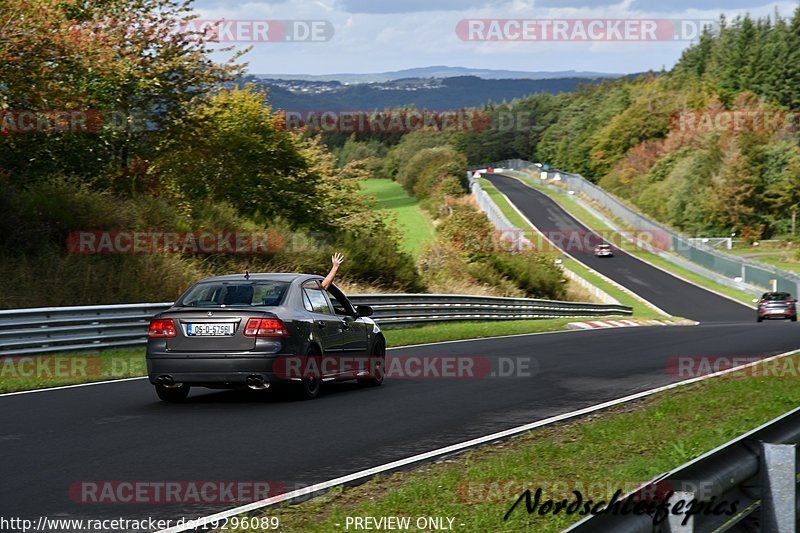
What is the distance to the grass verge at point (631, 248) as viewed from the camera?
6725 centimetres

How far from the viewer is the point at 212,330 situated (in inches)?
478

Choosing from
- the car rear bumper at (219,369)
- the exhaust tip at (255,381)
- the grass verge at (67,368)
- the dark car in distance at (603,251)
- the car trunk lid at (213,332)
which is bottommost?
the dark car in distance at (603,251)

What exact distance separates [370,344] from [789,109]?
128998mm

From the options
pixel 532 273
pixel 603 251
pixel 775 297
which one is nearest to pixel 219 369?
pixel 532 273

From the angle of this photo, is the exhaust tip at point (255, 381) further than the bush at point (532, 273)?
No

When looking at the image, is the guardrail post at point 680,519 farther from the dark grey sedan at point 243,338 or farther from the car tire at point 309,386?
the car tire at point 309,386

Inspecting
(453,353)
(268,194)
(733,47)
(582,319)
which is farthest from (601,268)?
(733,47)

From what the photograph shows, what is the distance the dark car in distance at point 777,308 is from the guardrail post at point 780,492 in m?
45.7

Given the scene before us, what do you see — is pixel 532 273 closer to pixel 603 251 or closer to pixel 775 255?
pixel 603 251

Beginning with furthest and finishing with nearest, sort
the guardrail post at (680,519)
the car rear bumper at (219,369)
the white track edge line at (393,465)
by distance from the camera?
the car rear bumper at (219,369) < the white track edge line at (393,465) < the guardrail post at (680,519)

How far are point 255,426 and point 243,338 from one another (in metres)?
1.65

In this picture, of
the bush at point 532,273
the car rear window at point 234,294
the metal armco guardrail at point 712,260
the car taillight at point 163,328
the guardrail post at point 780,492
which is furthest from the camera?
the metal armco guardrail at point 712,260

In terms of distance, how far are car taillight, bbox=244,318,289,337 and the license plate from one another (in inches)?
8.2

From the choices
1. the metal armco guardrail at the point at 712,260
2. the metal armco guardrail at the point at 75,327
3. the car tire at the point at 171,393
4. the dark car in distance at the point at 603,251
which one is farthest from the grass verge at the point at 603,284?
the car tire at the point at 171,393
